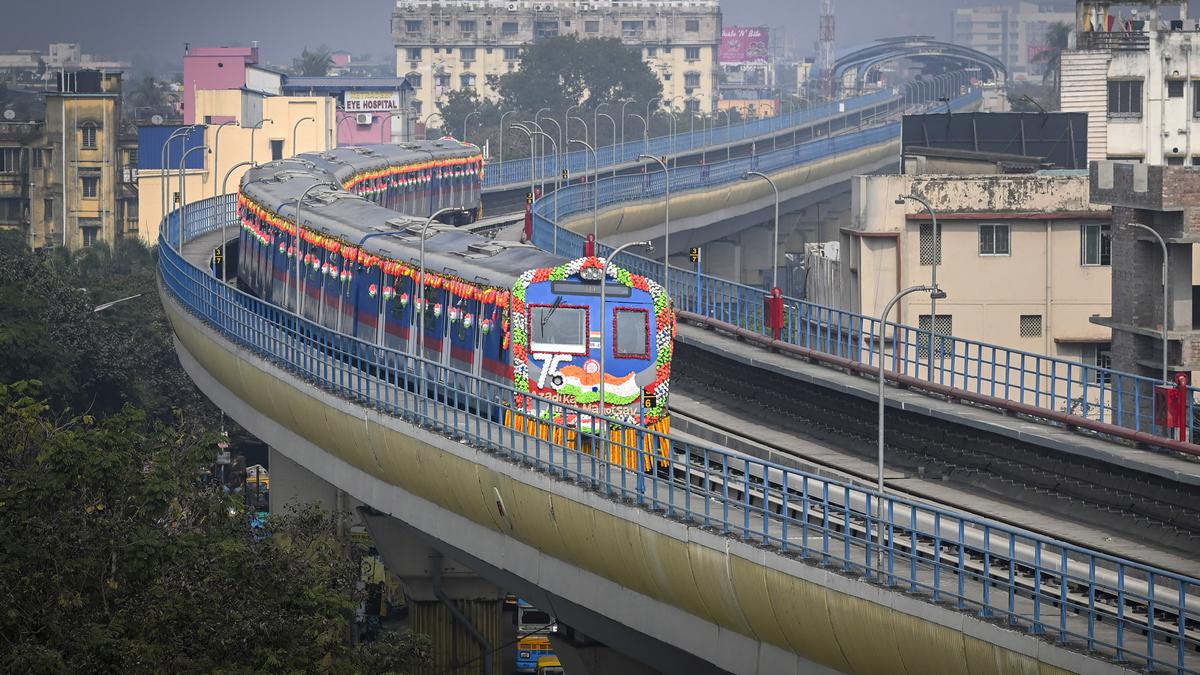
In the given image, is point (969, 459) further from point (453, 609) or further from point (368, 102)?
point (368, 102)

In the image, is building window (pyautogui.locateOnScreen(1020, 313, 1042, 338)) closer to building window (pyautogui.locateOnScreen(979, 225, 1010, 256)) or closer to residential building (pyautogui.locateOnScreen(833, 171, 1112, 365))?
residential building (pyautogui.locateOnScreen(833, 171, 1112, 365))

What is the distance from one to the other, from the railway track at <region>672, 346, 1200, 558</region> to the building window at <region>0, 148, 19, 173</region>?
87.4 m

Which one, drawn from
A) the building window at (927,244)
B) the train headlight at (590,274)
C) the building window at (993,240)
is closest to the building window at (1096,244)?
the building window at (993,240)

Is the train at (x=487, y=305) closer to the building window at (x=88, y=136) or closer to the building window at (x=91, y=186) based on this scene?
the building window at (x=88, y=136)

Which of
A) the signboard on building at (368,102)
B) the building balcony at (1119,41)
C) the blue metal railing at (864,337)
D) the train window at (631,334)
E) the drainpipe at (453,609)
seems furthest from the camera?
the signboard on building at (368,102)

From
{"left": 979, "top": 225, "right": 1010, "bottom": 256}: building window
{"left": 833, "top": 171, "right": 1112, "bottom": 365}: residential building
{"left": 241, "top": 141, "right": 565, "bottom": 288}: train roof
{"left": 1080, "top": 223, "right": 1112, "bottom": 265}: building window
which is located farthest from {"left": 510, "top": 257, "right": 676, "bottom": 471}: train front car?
{"left": 1080, "top": 223, "right": 1112, "bottom": 265}: building window

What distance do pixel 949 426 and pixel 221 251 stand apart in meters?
31.8

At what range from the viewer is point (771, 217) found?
120312 millimetres

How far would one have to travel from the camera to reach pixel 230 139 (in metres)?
135

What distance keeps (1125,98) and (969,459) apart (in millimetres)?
48119

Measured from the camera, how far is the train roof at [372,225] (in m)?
45.1

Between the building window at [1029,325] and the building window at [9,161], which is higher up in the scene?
the building window at [9,161]

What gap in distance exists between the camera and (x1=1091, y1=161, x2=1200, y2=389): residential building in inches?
1991

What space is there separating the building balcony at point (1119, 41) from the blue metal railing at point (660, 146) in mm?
24455
